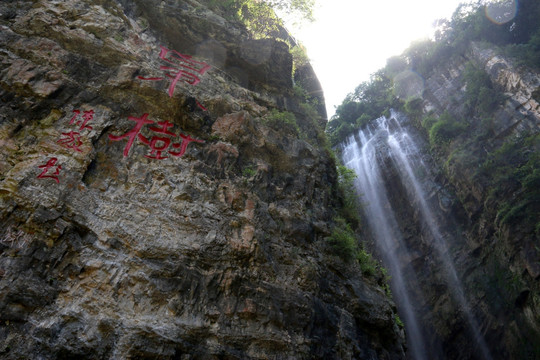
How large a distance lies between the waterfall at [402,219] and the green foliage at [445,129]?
61.1 inches

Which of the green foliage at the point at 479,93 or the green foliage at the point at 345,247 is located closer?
the green foliage at the point at 345,247

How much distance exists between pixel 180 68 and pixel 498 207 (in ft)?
43.0

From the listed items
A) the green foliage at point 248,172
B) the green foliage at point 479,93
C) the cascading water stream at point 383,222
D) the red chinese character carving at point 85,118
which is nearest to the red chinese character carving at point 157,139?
the red chinese character carving at point 85,118

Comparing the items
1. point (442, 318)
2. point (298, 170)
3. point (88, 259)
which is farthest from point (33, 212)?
point (442, 318)

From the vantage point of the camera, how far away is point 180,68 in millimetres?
7098

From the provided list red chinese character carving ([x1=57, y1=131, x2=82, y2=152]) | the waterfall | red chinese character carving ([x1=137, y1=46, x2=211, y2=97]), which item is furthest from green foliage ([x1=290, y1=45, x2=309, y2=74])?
red chinese character carving ([x1=57, y1=131, x2=82, y2=152])

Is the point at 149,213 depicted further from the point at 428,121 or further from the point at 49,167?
the point at 428,121

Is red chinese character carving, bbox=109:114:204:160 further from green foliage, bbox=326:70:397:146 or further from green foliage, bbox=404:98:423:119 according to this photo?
green foliage, bbox=326:70:397:146

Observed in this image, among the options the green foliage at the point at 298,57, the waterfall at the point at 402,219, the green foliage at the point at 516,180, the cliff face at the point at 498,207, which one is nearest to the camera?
the cliff face at the point at 498,207

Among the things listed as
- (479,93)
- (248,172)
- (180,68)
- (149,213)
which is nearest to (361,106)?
(479,93)

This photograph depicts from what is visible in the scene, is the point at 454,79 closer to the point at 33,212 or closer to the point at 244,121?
the point at 244,121

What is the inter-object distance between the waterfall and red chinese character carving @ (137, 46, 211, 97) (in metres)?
7.20

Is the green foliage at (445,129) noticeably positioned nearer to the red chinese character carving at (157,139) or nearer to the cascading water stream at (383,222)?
the cascading water stream at (383,222)

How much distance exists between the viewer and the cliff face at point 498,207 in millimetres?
11055
